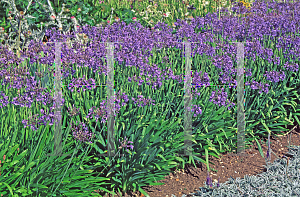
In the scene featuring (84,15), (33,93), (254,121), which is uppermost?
(84,15)

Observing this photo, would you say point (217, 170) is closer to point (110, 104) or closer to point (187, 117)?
point (187, 117)

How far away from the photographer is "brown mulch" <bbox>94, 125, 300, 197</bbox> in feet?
11.9

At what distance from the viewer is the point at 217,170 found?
398 centimetres

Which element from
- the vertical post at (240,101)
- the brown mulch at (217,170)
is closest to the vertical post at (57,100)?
the brown mulch at (217,170)

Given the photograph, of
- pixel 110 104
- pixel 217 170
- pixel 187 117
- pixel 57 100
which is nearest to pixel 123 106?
pixel 110 104

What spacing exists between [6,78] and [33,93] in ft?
1.37

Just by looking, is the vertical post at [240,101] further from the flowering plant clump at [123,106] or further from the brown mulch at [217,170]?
the brown mulch at [217,170]

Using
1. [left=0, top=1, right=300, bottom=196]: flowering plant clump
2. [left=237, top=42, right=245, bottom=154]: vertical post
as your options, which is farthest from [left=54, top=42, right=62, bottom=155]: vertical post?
[left=237, top=42, right=245, bottom=154]: vertical post

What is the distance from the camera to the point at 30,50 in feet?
11.8

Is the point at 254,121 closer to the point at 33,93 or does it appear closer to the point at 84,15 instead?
the point at 33,93

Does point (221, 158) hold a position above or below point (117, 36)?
below

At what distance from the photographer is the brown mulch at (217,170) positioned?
363cm

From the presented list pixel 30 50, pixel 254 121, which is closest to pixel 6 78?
pixel 30 50

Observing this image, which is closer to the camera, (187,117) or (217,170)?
(187,117)
